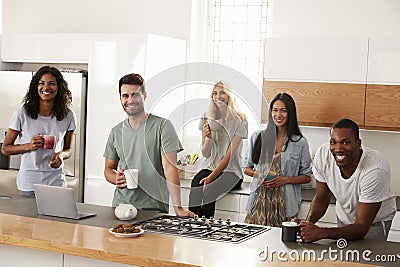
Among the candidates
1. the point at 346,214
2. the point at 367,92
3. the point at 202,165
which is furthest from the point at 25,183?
the point at 367,92

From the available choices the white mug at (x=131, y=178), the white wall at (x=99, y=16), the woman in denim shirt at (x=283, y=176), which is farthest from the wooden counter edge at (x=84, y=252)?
the white wall at (x=99, y=16)

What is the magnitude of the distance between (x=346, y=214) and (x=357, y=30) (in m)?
1.89

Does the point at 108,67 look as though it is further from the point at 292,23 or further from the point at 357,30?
the point at 357,30

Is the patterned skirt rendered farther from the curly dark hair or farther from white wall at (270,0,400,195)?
the curly dark hair

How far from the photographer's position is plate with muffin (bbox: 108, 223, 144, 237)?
119 inches

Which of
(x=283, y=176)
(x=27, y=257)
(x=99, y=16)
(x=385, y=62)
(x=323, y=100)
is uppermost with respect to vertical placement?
(x=99, y=16)

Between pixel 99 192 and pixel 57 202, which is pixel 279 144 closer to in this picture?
pixel 57 202

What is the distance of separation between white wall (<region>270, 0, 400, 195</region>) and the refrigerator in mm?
1545

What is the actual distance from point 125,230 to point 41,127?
151 cm

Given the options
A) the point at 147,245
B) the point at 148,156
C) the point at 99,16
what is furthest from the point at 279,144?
the point at 99,16

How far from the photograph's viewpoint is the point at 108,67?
527 centimetres

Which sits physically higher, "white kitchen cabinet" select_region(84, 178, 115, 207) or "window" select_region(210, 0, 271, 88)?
"window" select_region(210, 0, 271, 88)

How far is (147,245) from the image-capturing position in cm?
290

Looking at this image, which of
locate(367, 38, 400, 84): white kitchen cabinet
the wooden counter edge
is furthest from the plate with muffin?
locate(367, 38, 400, 84): white kitchen cabinet
